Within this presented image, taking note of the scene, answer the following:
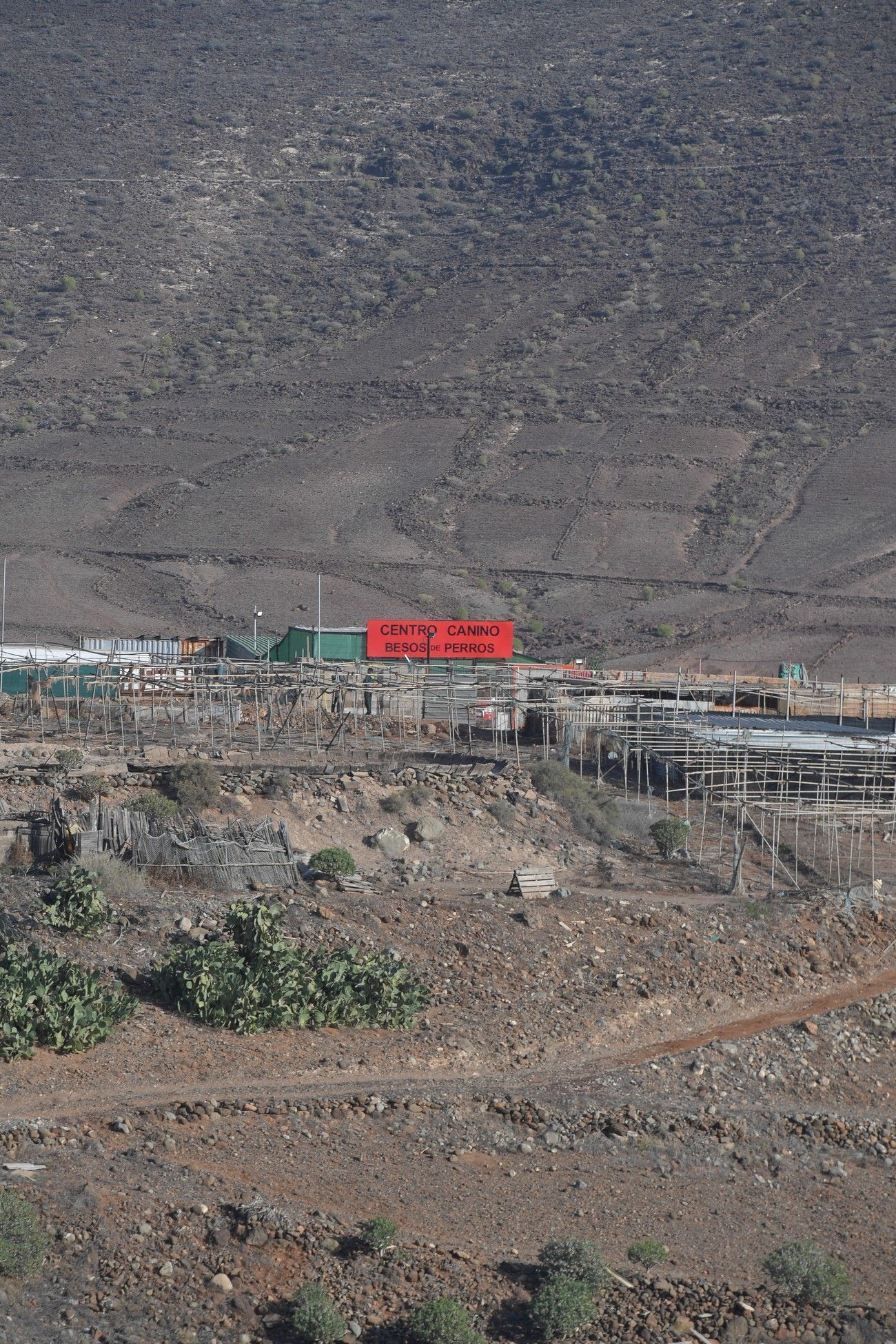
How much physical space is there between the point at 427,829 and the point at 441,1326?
16.3 metres

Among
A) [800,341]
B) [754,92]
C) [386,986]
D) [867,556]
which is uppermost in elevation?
[754,92]

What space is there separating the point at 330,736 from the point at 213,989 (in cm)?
2016

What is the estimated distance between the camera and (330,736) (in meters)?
38.6

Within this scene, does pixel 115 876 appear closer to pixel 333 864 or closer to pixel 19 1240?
pixel 333 864

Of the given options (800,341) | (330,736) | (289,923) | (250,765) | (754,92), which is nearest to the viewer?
(289,923)

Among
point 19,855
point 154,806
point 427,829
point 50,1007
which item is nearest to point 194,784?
point 154,806

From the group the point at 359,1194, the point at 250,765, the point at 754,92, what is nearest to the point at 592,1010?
the point at 359,1194

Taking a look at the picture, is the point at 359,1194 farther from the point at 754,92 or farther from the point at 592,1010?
the point at 754,92

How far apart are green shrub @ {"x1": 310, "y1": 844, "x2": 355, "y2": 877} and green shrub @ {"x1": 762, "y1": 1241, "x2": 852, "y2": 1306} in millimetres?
10709

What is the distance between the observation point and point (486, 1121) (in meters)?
17.7

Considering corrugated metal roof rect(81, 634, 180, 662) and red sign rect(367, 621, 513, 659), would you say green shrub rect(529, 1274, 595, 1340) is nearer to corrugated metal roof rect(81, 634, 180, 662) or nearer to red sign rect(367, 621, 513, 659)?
red sign rect(367, 621, 513, 659)

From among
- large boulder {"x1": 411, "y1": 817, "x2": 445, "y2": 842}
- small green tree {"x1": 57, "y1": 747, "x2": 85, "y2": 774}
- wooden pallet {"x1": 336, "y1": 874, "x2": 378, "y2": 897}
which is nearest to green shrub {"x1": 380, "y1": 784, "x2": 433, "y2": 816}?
large boulder {"x1": 411, "y1": 817, "x2": 445, "y2": 842}

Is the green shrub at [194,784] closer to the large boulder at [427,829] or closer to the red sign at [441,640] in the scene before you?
the large boulder at [427,829]

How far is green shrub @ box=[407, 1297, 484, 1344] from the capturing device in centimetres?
1294
